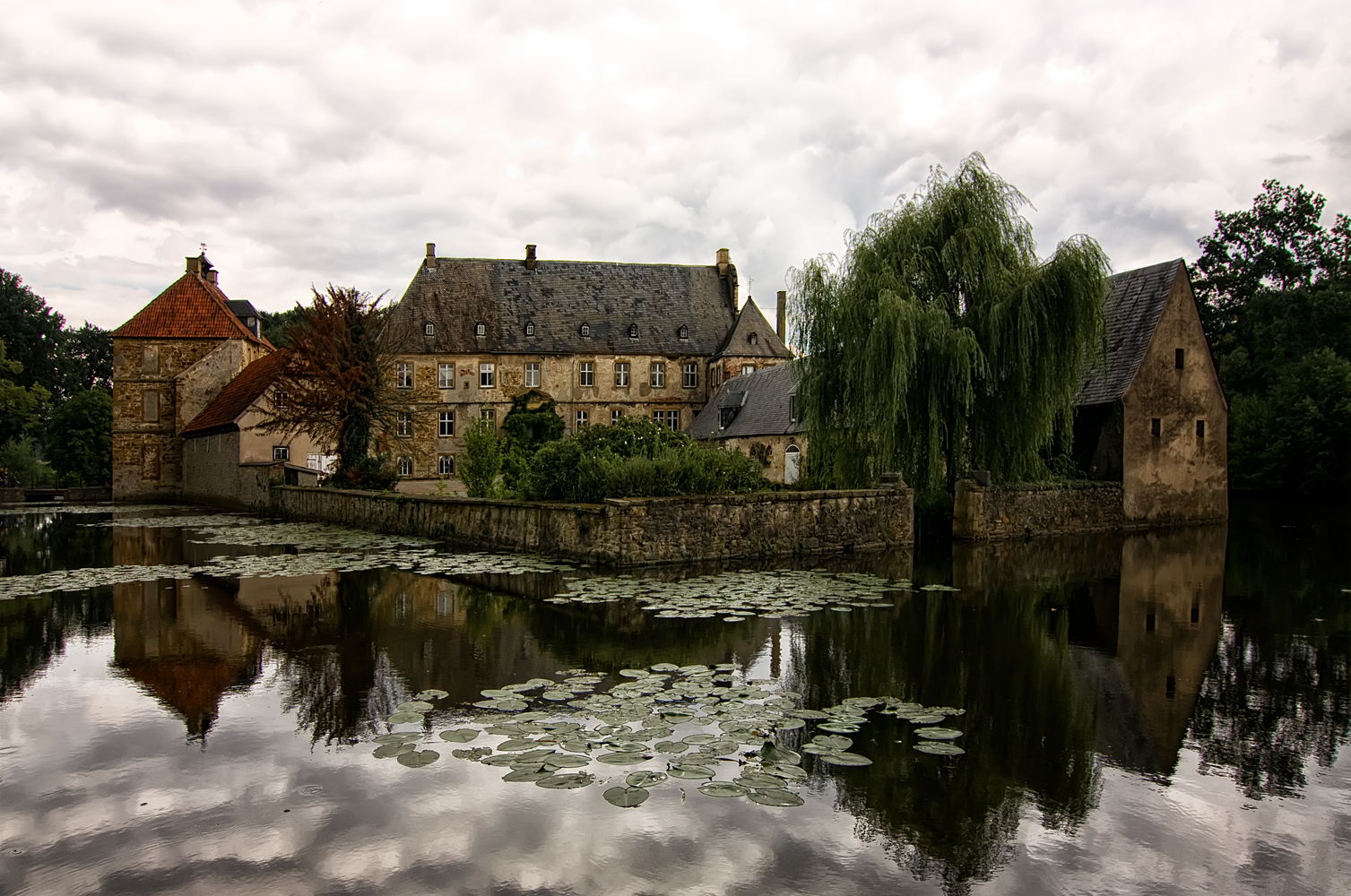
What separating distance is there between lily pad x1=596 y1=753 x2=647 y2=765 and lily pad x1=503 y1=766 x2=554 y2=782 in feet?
Answer: 1.25

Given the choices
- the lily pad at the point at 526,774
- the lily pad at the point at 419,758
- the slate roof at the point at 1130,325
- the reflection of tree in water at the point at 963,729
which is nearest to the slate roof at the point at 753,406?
the slate roof at the point at 1130,325

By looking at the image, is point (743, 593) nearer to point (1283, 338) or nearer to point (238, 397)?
point (238, 397)

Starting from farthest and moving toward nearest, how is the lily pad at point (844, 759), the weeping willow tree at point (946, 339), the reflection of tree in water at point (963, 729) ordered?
the weeping willow tree at point (946, 339), the lily pad at point (844, 759), the reflection of tree in water at point (963, 729)

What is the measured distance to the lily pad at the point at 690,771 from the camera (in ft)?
18.3

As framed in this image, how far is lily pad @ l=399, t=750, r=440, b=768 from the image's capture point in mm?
5883

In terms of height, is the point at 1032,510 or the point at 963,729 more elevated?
the point at 1032,510

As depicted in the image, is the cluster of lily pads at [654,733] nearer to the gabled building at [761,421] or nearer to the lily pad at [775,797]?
the lily pad at [775,797]

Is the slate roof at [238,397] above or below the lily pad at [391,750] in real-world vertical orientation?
above

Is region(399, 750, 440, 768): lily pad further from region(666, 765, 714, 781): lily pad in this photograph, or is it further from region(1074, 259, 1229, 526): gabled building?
region(1074, 259, 1229, 526): gabled building

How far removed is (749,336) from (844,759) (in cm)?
4146

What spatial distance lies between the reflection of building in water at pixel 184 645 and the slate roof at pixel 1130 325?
74.2 ft

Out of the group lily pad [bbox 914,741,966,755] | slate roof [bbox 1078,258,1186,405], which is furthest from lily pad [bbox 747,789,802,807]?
slate roof [bbox 1078,258,1186,405]

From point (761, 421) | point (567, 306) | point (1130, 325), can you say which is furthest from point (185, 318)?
point (1130, 325)

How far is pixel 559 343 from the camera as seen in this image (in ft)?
148
